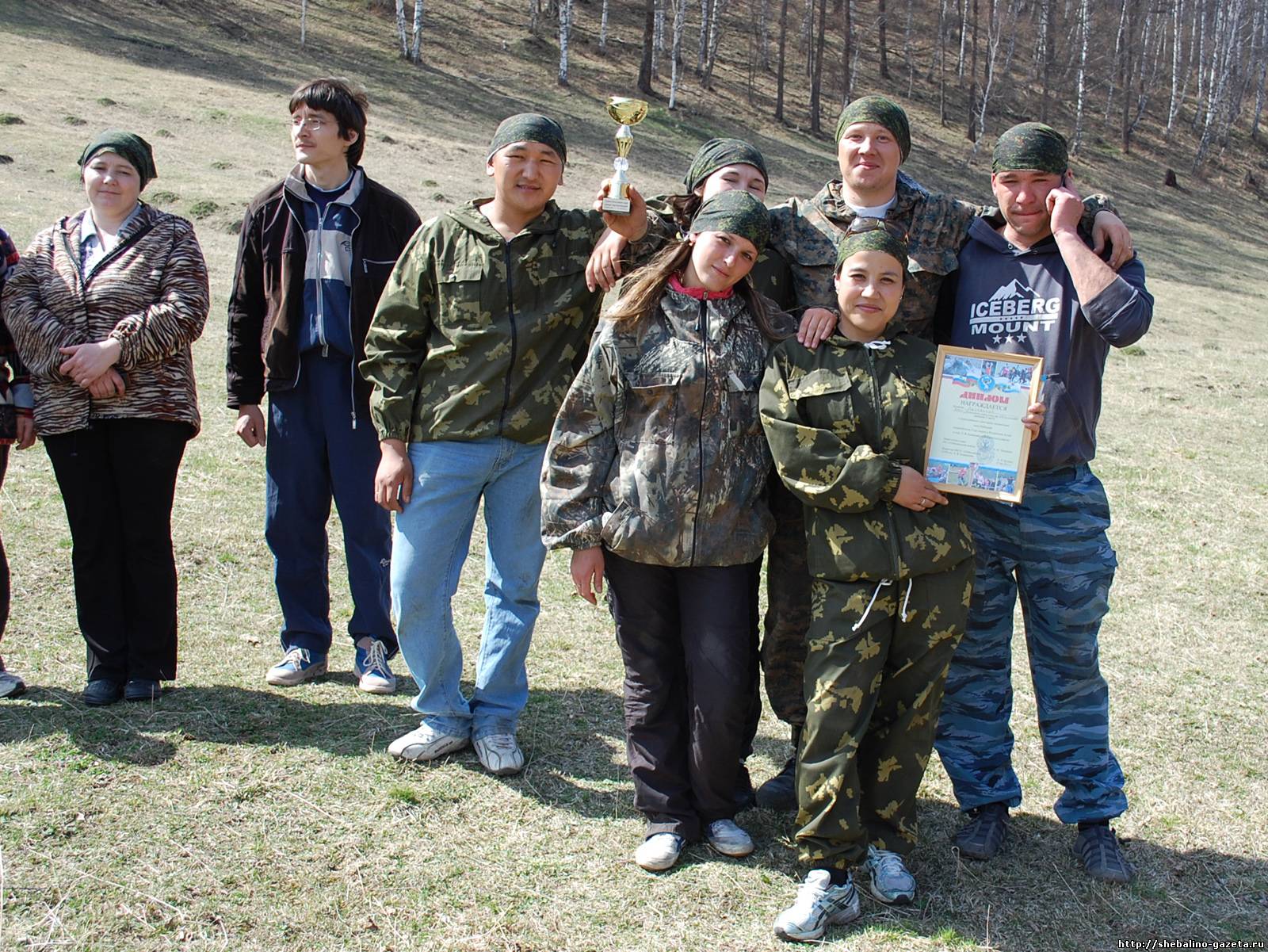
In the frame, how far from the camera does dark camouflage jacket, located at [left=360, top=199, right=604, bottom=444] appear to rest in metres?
3.93

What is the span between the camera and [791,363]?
11.2 feet

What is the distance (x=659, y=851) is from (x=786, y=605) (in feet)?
2.91

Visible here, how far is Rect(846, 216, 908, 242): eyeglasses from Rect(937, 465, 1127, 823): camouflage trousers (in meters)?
0.91

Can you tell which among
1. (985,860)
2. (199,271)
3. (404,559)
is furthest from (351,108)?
(985,860)

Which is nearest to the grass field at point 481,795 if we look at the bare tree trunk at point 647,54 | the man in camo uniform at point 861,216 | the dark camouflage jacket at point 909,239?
the man in camo uniform at point 861,216

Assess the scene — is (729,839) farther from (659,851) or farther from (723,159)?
(723,159)

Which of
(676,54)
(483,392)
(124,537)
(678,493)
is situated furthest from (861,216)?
(676,54)

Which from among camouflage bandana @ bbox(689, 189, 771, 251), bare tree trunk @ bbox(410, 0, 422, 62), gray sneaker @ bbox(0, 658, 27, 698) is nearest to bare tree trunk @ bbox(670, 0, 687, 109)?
bare tree trunk @ bbox(410, 0, 422, 62)

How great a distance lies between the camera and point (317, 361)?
4.69m

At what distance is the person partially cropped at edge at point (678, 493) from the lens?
11.3 feet

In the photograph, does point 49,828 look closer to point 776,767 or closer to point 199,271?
point 199,271

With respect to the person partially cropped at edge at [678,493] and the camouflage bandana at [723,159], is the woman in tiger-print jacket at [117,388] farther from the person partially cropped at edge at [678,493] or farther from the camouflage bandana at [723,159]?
the camouflage bandana at [723,159]

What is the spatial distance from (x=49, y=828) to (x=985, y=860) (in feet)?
9.93

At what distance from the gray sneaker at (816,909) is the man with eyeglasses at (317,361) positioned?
7.17 ft
